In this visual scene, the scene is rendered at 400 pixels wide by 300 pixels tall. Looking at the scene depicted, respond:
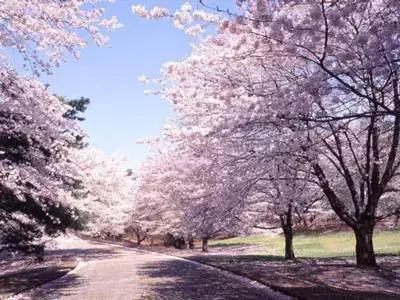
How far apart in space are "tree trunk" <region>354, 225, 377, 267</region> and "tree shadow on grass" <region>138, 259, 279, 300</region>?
16.0 ft

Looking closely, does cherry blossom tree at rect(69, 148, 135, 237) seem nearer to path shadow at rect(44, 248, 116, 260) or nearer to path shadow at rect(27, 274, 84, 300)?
path shadow at rect(44, 248, 116, 260)

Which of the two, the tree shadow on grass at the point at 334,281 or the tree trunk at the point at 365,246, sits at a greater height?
the tree trunk at the point at 365,246

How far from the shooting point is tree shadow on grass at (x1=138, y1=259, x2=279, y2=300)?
13.4 m

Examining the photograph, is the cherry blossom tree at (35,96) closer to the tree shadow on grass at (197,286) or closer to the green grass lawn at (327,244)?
the tree shadow on grass at (197,286)

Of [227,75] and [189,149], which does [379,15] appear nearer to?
[227,75]

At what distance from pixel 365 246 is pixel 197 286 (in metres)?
6.90

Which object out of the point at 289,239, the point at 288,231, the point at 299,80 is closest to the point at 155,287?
the point at 299,80

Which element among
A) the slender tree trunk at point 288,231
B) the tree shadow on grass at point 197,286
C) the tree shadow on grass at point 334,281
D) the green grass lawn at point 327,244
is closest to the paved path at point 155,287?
the tree shadow on grass at point 197,286

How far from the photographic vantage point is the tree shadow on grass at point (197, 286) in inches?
526

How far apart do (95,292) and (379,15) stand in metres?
10.3

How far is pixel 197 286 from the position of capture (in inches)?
612

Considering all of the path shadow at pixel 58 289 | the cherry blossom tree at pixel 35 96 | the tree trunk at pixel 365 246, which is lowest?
the path shadow at pixel 58 289

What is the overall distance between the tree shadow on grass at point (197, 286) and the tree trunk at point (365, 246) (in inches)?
192

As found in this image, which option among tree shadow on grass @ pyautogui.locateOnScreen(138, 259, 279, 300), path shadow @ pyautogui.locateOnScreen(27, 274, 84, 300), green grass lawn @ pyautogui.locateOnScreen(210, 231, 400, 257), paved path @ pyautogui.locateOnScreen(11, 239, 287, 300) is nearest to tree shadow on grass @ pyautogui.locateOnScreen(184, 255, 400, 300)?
paved path @ pyautogui.locateOnScreen(11, 239, 287, 300)
